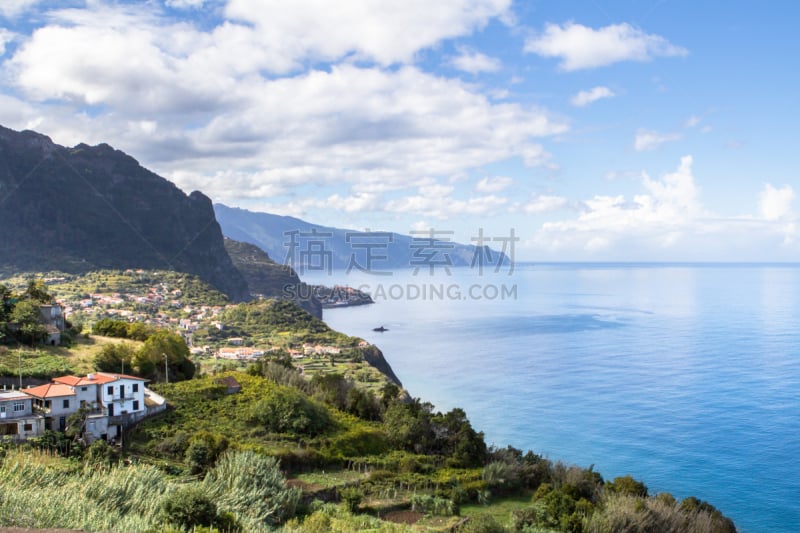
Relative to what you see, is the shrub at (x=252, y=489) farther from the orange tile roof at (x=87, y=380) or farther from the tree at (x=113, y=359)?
the tree at (x=113, y=359)

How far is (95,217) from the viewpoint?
90.4 meters

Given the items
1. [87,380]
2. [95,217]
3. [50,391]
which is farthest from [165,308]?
[50,391]

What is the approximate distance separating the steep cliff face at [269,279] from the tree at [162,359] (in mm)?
64392

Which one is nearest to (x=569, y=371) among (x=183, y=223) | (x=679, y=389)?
(x=679, y=389)

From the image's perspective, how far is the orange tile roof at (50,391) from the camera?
18.3m

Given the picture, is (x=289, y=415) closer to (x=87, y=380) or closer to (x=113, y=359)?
(x=87, y=380)

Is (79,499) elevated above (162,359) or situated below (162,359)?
above

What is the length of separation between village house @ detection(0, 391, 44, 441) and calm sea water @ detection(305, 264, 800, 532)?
21.0 meters

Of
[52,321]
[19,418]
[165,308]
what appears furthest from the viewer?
[165,308]

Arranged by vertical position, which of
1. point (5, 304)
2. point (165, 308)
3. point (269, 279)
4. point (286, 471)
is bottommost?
point (286, 471)

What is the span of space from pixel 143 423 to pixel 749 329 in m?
62.3

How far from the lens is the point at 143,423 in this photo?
20.0 metres

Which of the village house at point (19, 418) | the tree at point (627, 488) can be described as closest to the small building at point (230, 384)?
the village house at point (19, 418)

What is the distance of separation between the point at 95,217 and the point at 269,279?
103 ft
